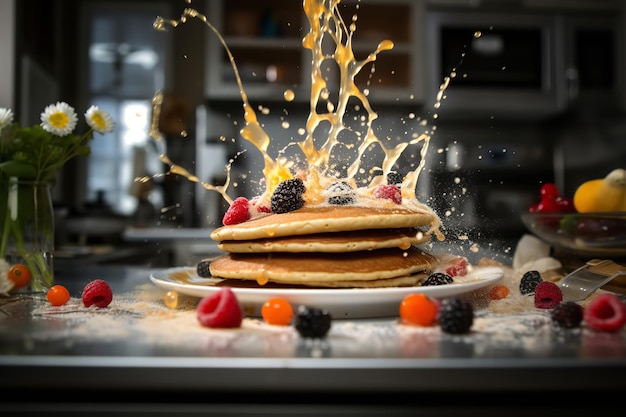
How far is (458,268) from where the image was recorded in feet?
4.29

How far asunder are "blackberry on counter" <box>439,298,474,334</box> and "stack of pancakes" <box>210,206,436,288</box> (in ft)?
0.70

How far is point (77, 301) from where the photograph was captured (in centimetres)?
122

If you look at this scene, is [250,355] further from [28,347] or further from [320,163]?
[320,163]

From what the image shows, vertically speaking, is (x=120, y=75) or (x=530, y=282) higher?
(x=120, y=75)

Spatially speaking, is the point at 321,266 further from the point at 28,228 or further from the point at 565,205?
the point at 565,205

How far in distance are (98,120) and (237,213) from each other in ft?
1.47

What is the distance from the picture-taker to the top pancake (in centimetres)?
108

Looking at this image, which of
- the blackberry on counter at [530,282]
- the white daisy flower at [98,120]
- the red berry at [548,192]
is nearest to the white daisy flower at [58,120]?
the white daisy flower at [98,120]

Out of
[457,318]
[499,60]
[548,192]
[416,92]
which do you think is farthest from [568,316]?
[499,60]

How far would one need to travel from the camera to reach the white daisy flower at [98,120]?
1408 millimetres

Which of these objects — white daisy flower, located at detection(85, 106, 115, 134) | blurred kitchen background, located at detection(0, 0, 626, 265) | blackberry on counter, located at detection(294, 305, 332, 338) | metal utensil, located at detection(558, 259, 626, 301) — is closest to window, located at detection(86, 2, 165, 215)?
blurred kitchen background, located at detection(0, 0, 626, 265)

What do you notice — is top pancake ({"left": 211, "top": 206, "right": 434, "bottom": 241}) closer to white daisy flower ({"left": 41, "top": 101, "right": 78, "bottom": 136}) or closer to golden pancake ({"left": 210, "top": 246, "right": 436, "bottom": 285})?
golden pancake ({"left": 210, "top": 246, "right": 436, "bottom": 285})

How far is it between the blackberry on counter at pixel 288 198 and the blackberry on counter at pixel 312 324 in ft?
1.28

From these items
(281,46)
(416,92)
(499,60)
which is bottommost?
(416,92)
